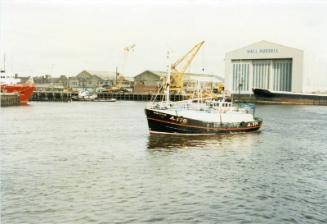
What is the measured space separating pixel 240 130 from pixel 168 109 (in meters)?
10.1

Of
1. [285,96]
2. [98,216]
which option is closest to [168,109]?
[98,216]

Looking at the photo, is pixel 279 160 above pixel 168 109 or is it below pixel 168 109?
below

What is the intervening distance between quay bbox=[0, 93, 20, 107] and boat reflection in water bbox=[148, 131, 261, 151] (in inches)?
2597

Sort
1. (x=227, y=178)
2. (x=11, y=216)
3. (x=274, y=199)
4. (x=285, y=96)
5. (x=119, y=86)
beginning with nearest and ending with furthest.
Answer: (x=11, y=216)
(x=274, y=199)
(x=227, y=178)
(x=285, y=96)
(x=119, y=86)

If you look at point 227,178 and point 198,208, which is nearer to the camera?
point 198,208

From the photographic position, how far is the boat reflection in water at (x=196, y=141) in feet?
129

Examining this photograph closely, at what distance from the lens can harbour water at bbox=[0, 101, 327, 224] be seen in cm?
1923

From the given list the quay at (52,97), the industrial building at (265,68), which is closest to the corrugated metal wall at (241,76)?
the industrial building at (265,68)

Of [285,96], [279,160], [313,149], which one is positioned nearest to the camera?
[279,160]

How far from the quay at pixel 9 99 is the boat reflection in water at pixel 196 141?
66.0m

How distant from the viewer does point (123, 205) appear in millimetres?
20219

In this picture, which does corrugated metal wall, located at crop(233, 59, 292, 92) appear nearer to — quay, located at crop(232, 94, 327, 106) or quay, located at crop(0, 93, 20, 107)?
quay, located at crop(232, 94, 327, 106)

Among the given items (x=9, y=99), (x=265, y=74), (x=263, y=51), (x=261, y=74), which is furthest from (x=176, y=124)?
(x=261, y=74)

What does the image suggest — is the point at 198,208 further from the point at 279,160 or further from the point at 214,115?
the point at 214,115
